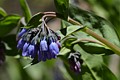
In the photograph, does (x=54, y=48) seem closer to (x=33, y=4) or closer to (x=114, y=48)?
(x=114, y=48)

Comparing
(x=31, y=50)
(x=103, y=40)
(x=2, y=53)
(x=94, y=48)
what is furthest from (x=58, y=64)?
(x=31, y=50)

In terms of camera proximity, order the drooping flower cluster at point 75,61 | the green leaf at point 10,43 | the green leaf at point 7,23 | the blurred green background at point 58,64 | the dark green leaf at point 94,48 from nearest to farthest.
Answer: the drooping flower cluster at point 75,61
the dark green leaf at point 94,48
the green leaf at point 7,23
the green leaf at point 10,43
the blurred green background at point 58,64

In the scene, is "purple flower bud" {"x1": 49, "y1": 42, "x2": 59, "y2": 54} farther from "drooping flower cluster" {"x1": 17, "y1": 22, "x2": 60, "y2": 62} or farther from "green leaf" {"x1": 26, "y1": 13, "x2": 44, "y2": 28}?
"green leaf" {"x1": 26, "y1": 13, "x2": 44, "y2": 28}

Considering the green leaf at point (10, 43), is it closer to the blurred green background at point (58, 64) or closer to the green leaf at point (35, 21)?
the blurred green background at point (58, 64)

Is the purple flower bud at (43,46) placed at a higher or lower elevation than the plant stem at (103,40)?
higher

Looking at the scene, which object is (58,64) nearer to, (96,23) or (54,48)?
(96,23)

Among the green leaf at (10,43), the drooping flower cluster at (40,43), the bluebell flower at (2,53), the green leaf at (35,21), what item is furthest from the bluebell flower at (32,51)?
the green leaf at (10,43)
